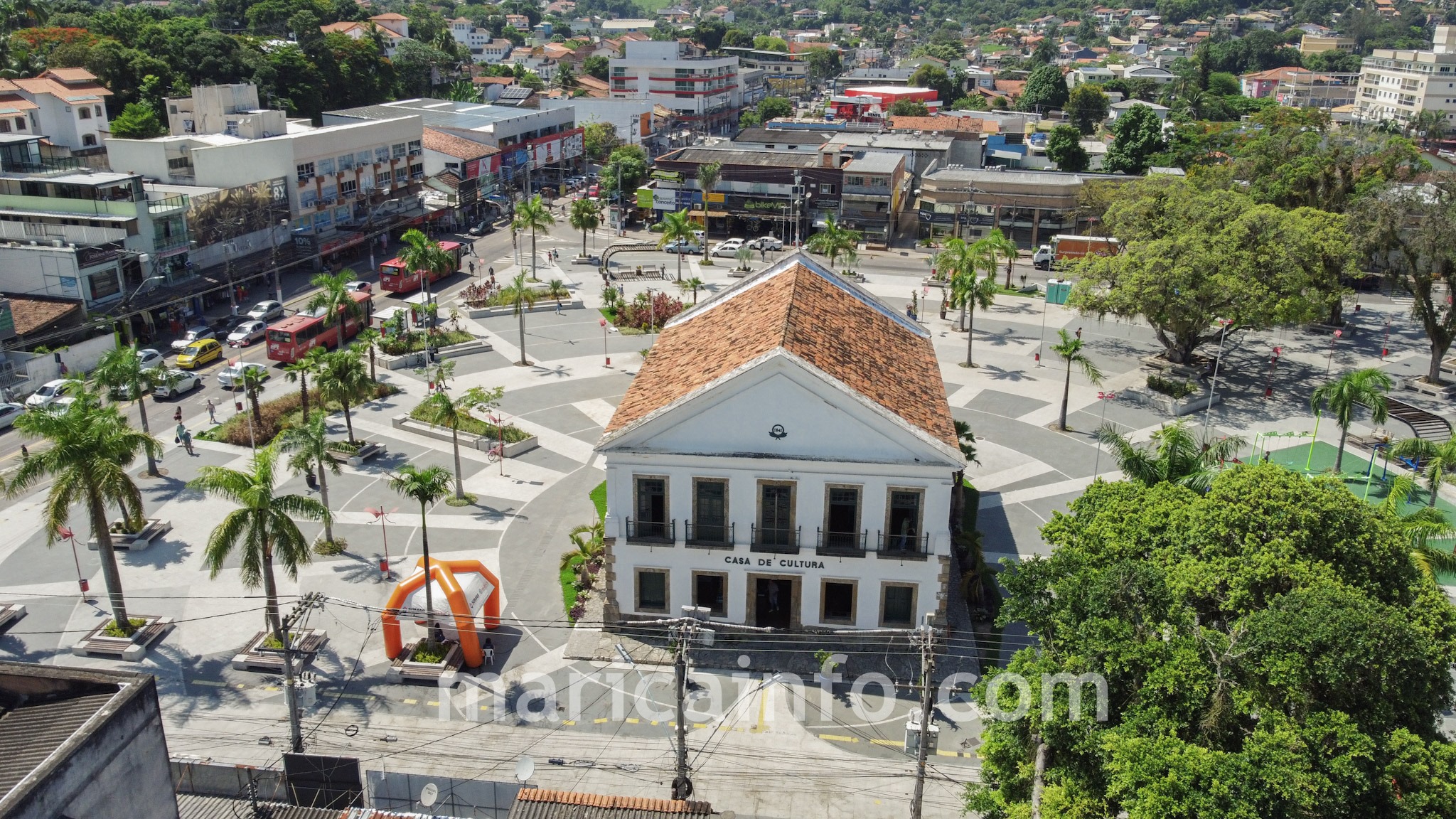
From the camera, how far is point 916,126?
516ft

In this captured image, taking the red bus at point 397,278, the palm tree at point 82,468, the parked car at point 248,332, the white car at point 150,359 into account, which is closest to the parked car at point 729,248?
the red bus at point 397,278

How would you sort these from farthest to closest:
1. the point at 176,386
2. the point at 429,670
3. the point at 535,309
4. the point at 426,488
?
the point at 535,309
the point at 176,386
the point at 426,488
the point at 429,670

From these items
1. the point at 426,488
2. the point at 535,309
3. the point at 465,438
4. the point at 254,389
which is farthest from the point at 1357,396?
the point at 254,389

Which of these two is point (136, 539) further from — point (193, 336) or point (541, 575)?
point (193, 336)

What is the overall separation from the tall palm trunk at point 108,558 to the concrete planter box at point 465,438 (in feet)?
65.6

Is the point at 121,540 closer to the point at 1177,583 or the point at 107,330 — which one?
the point at 107,330

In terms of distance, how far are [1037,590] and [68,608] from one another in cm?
3679

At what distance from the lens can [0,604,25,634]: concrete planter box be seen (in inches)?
1634

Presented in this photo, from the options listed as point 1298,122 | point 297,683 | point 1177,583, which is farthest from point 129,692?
point 1298,122

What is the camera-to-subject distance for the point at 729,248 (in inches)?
4195

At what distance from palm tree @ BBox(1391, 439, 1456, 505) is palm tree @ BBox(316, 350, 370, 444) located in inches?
1988

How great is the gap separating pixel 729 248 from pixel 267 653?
73253mm

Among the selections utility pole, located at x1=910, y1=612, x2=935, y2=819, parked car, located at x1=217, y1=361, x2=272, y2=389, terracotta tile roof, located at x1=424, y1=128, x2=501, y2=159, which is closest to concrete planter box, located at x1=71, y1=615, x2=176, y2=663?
parked car, located at x1=217, y1=361, x2=272, y2=389

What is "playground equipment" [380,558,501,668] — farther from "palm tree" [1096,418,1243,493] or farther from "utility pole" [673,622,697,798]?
"palm tree" [1096,418,1243,493]
